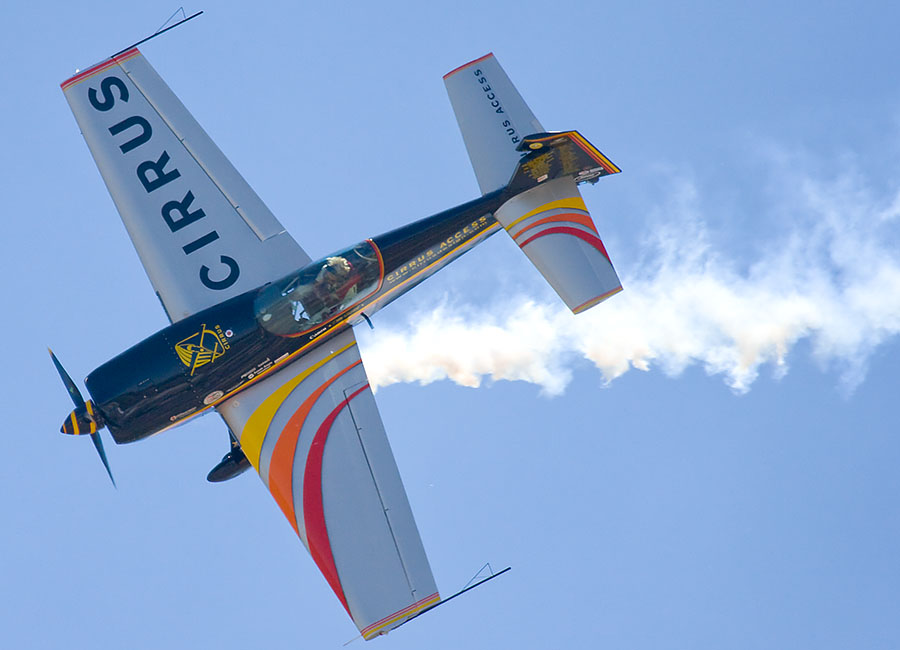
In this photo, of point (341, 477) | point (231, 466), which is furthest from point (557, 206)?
point (231, 466)

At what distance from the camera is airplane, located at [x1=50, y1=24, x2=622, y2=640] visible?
18391 mm

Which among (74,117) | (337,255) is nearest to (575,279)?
(337,255)

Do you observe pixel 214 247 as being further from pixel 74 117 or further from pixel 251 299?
pixel 74 117

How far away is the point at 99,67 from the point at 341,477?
9846 millimetres

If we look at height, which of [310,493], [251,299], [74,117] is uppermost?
[74,117]

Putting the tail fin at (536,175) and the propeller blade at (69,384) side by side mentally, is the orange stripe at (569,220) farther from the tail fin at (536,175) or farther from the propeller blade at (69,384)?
the propeller blade at (69,384)

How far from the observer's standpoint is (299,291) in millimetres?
18750

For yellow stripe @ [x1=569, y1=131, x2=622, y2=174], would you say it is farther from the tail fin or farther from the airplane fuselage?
the airplane fuselage

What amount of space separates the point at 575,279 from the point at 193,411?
7.67 m

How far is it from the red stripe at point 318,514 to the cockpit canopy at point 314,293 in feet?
6.70

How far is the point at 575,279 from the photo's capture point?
19.4 metres

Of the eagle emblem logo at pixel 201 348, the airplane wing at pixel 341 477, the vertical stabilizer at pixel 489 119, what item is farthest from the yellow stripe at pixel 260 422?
the vertical stabilizer at pixel 489 119

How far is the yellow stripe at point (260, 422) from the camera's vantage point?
19.1 meters

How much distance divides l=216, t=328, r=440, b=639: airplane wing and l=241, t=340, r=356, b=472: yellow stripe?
0.7 inches
